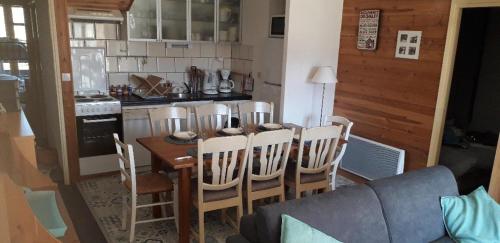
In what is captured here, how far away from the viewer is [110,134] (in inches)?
163

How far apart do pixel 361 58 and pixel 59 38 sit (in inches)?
123

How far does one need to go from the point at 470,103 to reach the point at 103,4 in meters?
4.07

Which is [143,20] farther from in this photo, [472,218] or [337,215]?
[472,218]

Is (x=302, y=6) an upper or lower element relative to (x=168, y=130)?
upper

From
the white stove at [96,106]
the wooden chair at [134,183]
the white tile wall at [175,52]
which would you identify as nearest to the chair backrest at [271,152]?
the wooden chair at [134,183]

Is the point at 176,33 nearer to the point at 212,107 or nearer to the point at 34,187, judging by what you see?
the point at 212,107

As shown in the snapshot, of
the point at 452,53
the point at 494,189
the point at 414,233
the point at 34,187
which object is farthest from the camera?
the point at 452,53

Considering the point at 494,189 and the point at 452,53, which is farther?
the point at 452,53

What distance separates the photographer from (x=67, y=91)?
376cm

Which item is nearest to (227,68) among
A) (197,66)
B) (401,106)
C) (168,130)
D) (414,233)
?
(197,66)

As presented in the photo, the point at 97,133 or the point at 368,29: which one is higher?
the point at 368,29

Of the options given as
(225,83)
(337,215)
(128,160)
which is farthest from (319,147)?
(225,83)

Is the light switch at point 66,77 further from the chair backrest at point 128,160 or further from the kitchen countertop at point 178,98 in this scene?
the chair backrest at point 128,160

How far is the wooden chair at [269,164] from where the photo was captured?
2.84 metres
